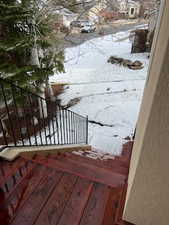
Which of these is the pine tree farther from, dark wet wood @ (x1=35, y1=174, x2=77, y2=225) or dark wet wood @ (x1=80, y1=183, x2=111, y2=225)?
dark wet wood @ (x1=80, y1=183, x2=111, y2=225)

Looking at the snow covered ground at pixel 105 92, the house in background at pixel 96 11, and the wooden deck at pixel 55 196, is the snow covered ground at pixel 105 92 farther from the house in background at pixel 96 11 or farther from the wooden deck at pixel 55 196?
the house in background at pixel 96 11

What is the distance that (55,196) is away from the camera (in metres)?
1.48

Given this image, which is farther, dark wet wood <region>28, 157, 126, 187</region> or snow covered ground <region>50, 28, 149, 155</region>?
snow covered ground <region>50, 28, 149, 155</region>

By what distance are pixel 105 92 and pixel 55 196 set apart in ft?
18.2

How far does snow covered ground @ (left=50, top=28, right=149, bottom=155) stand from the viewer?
4.59m

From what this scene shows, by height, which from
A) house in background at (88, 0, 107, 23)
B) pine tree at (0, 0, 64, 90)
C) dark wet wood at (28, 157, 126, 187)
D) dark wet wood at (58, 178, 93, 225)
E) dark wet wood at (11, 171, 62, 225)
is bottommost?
dark wet wood at (28, 157, 126, 187)

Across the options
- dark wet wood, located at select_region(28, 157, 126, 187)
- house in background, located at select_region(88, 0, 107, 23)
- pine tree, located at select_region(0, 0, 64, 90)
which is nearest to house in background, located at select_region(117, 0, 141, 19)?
house in background, located at select_region(88, 0, 107, 23)

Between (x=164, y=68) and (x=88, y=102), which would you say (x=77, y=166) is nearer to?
(x=164, y=68)

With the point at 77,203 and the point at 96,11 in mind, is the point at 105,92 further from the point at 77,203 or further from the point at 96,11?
the point at 77,203

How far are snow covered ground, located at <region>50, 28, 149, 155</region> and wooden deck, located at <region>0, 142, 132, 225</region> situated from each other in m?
2.36

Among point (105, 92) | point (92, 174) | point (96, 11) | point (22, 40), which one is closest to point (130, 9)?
point (96, 11)

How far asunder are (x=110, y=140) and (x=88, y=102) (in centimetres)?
221

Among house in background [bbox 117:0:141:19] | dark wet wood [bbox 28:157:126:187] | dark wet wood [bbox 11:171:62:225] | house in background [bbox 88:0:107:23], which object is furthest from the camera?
house in background [bbox 117:0:141:19]

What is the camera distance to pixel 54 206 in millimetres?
1395
